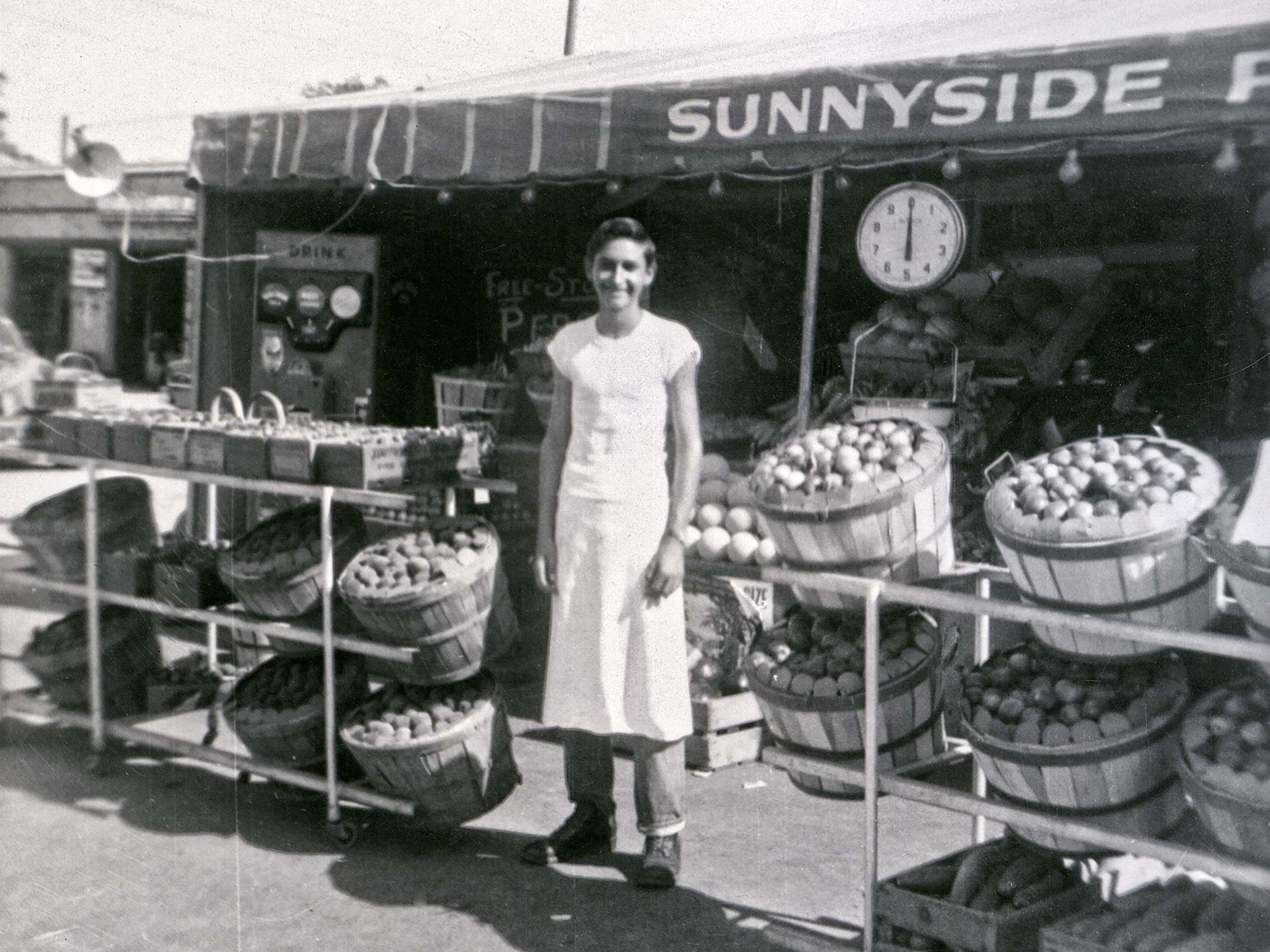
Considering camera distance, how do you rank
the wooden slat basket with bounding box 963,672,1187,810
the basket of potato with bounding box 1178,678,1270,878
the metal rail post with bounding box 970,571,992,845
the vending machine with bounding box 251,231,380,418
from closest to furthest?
the basket of potato with bounding box 1178,678,1270,878 → the wooden slat basket with bounding box 963,672,1187,810 → the metal rail post with bounding box 970,571,992,845 → the vending machine with bounding box 251,231,380,418

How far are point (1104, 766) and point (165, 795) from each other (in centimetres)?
410

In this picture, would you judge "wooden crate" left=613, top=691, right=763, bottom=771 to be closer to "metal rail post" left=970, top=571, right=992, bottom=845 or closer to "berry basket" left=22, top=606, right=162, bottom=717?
"metal rail post" left=970, top=571, right=992, bottom=845

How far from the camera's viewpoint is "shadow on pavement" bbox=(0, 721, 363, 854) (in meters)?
5.14

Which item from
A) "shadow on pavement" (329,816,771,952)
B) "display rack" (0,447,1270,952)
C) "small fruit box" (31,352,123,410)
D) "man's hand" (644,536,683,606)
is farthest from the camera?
"small fruit box" (31,352,123,410)

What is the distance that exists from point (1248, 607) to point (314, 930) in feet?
10.2

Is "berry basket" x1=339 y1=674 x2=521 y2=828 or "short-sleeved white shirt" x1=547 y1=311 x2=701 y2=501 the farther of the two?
"berry basket" x1=339 y1=674 x2=521 y2=828

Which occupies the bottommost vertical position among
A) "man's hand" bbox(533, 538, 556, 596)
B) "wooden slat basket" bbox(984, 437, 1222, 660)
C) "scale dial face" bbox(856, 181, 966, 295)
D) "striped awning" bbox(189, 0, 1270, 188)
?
"man's hand" bbox(533, 538, 556, 596)

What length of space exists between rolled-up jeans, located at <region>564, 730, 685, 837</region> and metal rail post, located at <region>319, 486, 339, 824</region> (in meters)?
1.06

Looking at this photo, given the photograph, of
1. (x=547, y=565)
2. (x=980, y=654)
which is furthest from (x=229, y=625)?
(x=980, y=654)

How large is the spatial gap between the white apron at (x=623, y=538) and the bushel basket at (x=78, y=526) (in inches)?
114

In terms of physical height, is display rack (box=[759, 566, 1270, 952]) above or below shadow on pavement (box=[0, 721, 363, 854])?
above

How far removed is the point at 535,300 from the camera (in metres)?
9.05

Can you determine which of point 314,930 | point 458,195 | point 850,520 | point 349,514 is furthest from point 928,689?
point 458,195

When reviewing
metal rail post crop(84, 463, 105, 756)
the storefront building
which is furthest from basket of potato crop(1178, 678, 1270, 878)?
the storefront building
